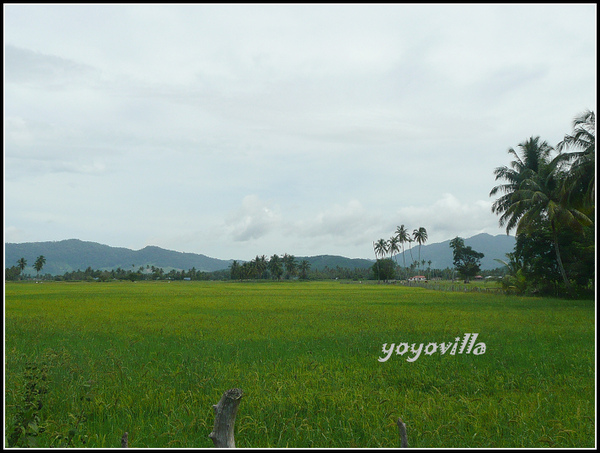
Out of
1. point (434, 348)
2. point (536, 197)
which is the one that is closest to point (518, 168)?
point (536, 197)

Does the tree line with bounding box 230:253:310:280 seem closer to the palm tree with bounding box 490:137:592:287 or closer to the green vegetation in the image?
the green vegetation

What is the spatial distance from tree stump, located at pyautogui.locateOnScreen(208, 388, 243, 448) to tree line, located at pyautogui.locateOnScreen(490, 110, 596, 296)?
83.5 feet

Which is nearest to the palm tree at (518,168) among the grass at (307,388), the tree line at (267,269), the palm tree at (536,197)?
the palm tree at (536,197)

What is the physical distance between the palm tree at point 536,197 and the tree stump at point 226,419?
2734 cm

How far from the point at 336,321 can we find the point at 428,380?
915cm

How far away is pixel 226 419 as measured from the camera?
8.32 feet

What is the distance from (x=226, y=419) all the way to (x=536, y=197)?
31720 millimetres

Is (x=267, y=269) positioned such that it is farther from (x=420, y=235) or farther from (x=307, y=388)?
(x=307, y=388)

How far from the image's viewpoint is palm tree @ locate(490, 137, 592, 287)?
28.9m

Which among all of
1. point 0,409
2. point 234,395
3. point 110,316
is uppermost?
point 234,395

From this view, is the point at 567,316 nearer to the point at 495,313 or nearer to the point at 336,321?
the point at 495,313

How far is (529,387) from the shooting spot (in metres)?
7.21

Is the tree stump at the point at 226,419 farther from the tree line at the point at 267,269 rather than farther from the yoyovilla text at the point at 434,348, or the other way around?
the tree line at the point at 267,269

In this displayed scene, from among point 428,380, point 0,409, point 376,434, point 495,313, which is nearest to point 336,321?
point 495,313
